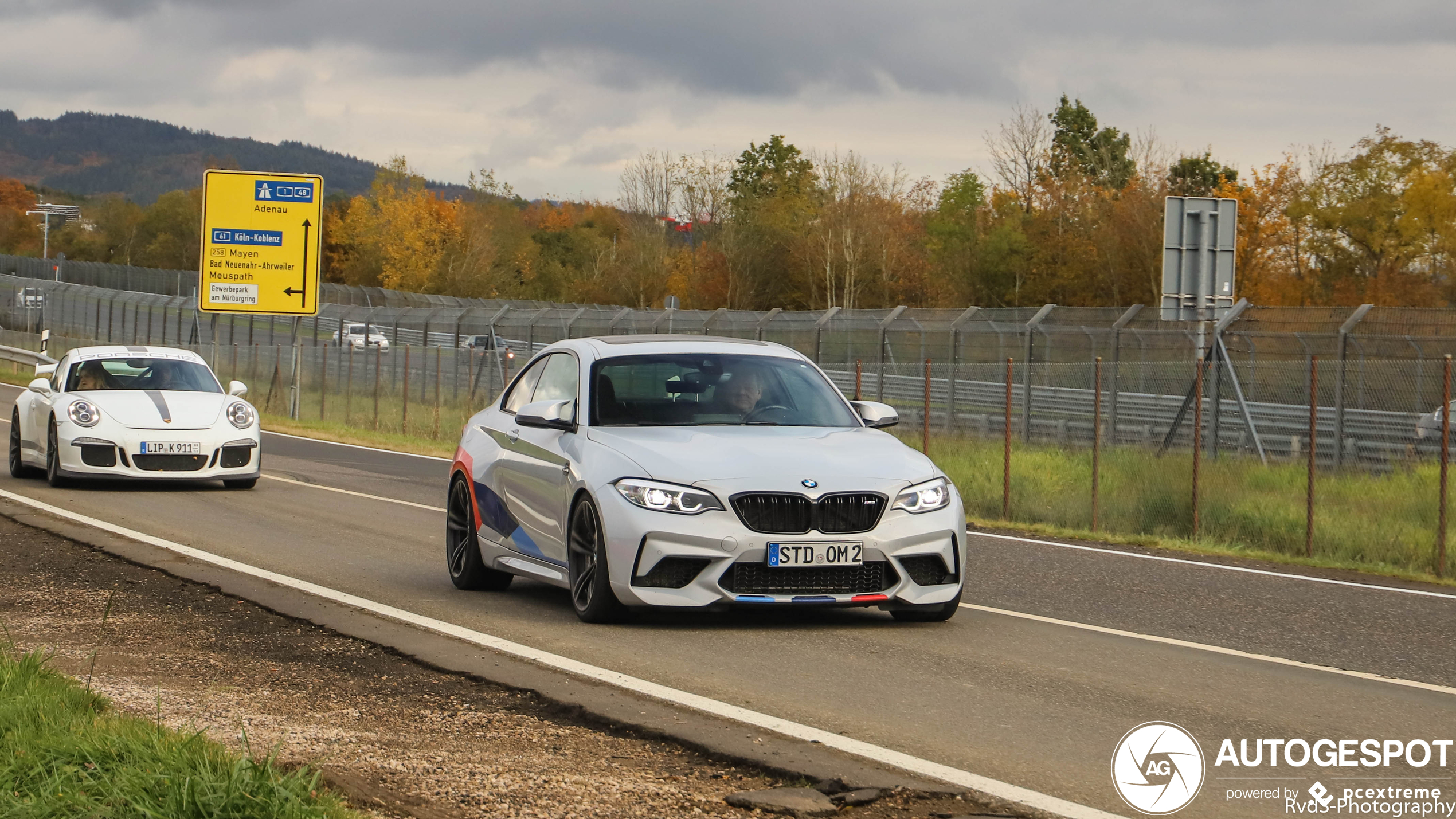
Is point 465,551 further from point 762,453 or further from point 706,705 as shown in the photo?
point 706,705

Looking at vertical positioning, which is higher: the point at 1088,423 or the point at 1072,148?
the point at 1072,148

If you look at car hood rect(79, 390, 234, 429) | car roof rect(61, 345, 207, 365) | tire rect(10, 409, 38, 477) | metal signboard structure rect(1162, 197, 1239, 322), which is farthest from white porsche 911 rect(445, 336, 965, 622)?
metal signboard structure rect(1162, 197, 1239, 322)

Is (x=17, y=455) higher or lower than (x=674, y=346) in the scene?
lower

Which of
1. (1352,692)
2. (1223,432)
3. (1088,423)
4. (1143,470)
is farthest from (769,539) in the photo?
(1088,423)

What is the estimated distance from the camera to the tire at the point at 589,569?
817cm

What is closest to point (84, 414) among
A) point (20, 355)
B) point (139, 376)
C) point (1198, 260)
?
point (139, 376)

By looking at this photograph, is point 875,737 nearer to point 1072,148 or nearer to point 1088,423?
point 1088,423

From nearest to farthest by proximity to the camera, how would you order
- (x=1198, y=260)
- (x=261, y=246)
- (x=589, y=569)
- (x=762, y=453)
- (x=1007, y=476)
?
1. (x=762, y=453)
2. (x=589, y=569)
3. (x=1007, y=476)
4. (x=1198, y=260)
5. (x=261, y=246)

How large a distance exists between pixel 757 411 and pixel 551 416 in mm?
1132

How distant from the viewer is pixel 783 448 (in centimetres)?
825

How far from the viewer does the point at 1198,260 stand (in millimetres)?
19828

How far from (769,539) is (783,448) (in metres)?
0.62

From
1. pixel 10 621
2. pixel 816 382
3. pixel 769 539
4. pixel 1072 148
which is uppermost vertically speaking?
pixel 1072 148

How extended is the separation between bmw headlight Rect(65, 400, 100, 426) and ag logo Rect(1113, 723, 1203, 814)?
12690mm
